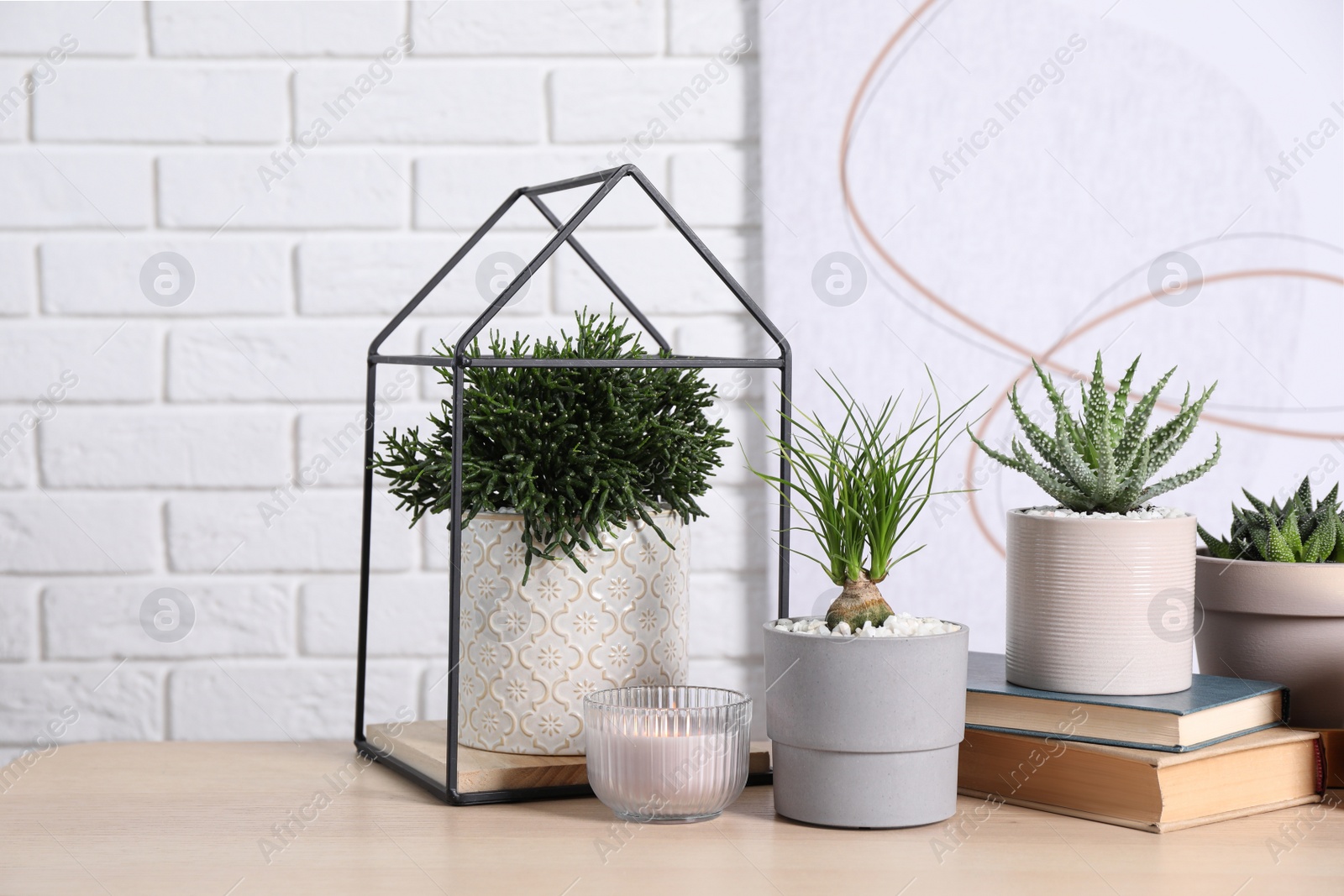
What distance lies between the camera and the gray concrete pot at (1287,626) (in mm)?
809

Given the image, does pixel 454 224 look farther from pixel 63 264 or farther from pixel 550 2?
pixel 63 264

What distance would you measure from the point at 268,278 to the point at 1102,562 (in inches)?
36.0

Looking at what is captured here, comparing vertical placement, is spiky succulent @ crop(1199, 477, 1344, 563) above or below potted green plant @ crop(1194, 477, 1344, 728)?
above

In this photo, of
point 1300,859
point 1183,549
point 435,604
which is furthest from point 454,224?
point 1300,859

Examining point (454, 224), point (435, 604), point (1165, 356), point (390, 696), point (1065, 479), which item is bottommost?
point (390, 696)

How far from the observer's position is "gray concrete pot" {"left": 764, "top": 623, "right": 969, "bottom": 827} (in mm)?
699

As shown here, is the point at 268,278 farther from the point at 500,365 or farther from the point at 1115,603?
the point at 1115,603

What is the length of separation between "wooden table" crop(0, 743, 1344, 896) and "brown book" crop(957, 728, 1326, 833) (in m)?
0.01

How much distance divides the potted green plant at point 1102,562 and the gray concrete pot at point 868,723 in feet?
0.28

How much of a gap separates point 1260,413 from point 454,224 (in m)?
0.90

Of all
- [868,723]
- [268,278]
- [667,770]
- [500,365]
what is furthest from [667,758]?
[268,278]

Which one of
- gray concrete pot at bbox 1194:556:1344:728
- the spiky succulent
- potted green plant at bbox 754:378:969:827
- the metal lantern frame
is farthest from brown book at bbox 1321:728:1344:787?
the metal lantern frame

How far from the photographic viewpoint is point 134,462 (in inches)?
50.4

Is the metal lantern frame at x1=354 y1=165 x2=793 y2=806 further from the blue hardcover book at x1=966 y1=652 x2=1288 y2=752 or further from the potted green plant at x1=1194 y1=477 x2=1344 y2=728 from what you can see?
the potted green plant at x1=1194 y1=477 x2=1344 y2=728
